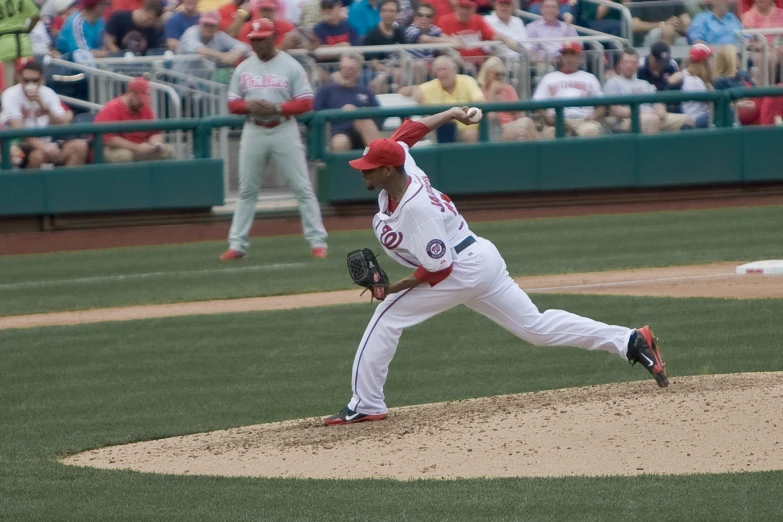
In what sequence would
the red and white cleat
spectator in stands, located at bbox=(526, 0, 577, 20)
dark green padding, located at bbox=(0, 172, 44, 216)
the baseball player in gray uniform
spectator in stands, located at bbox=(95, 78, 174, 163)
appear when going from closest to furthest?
the baseball player in gray uniform, the red and white cleat, dark green padding, located at bbox=(0, 172, 44, 216), spectator in stands, located at bbox=(95, 78, 174, 163), spectator in stands, located at bbox=(526, 0, 577, 20)

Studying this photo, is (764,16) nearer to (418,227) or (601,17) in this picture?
(601,17)

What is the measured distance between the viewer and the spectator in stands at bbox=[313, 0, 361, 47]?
48.3 ft

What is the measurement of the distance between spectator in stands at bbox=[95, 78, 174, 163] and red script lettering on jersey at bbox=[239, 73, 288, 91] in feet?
7.48

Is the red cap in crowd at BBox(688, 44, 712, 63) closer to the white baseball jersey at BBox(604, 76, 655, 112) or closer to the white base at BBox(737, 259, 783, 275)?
the white baseball jersey at BBox(604, 76, 655, 112)

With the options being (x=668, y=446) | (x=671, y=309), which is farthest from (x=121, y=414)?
(x=671, y=309)

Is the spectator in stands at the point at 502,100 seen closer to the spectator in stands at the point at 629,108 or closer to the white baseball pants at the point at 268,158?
the spectator in stands at the point at 629,108

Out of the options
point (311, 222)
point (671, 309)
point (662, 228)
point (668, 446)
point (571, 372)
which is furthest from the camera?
point (662, 228)

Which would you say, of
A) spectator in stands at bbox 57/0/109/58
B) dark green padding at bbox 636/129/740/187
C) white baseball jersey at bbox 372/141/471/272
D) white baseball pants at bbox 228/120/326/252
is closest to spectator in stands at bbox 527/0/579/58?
dark green padding at bbox 636/129/740/187

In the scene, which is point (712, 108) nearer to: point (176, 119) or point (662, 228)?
point (662, 228)

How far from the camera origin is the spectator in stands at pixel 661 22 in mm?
16453

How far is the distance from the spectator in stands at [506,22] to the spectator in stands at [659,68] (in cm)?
154

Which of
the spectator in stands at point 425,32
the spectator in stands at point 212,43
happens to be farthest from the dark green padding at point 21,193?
the spectator in stands at point 425,32

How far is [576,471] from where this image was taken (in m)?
5.43

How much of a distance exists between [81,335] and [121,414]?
8.04 feet
